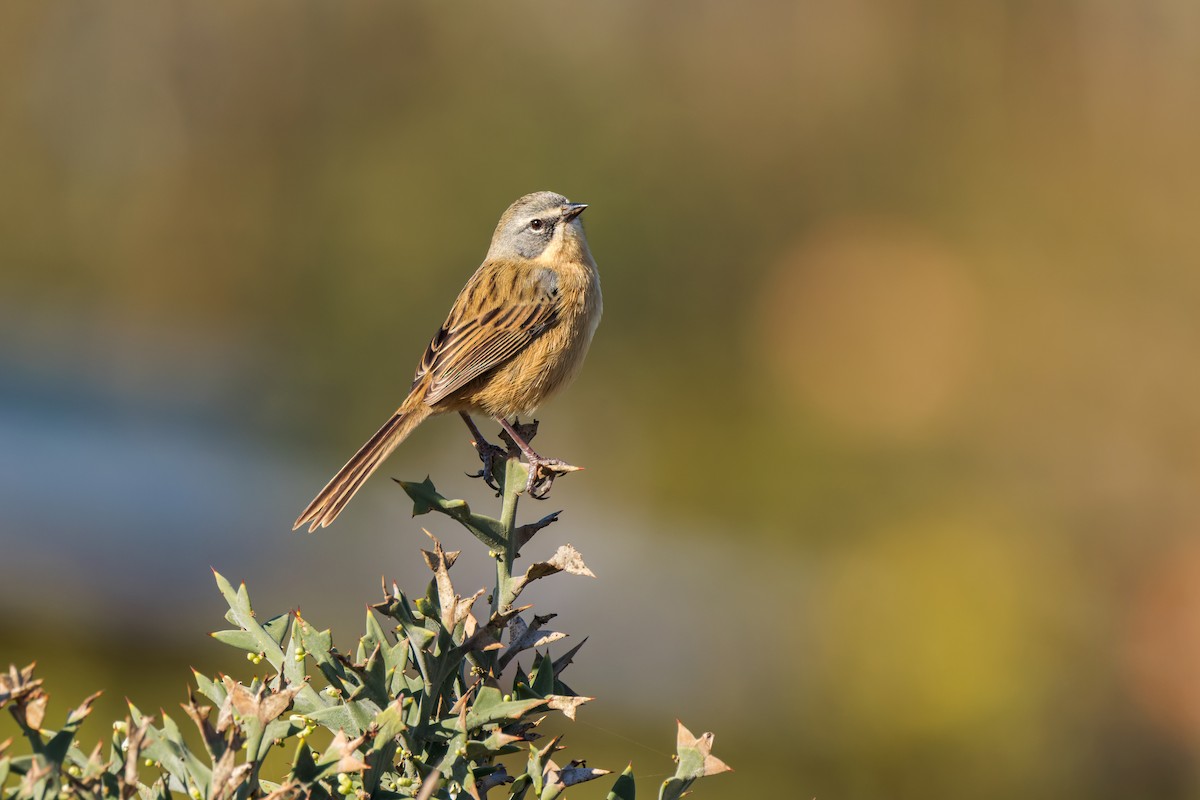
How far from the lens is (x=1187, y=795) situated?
5590 mm

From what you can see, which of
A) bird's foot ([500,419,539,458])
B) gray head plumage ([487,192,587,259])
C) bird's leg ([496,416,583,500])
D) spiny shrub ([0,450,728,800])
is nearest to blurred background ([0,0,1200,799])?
gray head plumage ([487,192,587,259])

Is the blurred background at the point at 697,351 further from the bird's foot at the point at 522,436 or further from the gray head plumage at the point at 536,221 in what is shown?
the bird's foot at the point at 522,436

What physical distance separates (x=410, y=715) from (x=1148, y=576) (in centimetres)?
600

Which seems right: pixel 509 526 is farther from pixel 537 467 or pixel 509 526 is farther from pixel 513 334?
pixel 513 334

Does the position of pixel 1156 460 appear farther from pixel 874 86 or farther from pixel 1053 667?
pixel 874 86

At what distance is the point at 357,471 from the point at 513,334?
0.65 m

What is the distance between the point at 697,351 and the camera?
8.33 metres

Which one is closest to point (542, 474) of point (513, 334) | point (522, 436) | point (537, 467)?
point (537, 467)

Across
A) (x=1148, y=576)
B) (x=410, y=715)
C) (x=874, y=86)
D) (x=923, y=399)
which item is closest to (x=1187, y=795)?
(x=1148, y=576)

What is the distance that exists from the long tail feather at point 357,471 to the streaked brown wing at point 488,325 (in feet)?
0.27

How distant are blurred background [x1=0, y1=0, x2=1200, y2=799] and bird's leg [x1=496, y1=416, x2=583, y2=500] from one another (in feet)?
7.63

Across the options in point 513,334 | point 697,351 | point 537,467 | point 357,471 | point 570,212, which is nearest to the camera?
point 537,467

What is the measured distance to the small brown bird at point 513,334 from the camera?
3270 mm

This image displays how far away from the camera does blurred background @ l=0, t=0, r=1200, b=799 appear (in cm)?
562
